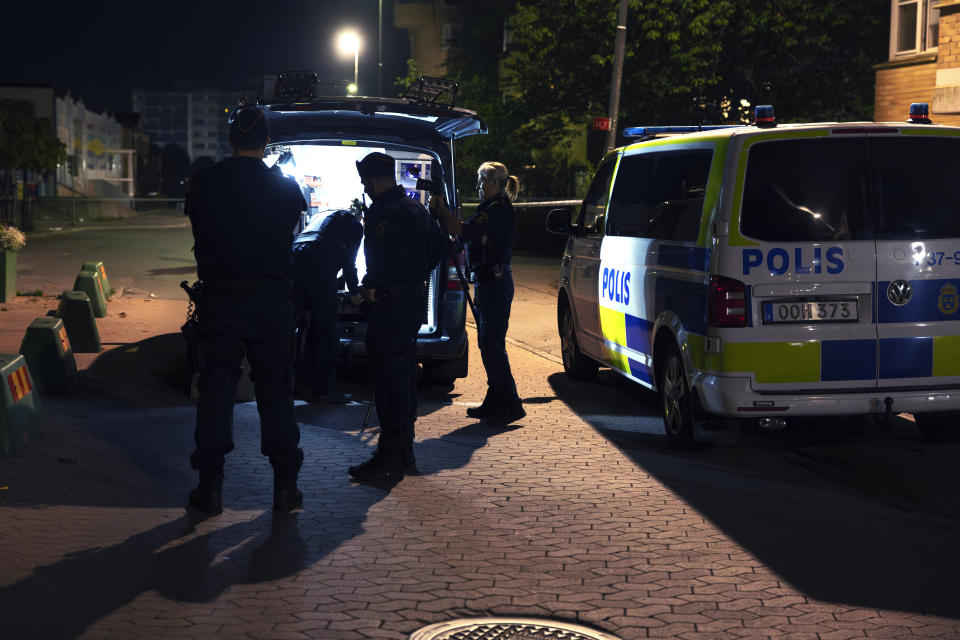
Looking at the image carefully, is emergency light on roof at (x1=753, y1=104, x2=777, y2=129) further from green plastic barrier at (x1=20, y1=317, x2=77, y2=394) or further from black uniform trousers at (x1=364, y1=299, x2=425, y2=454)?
green plastic barrier at (x1=20, y1=317, x2=77, y2=394)

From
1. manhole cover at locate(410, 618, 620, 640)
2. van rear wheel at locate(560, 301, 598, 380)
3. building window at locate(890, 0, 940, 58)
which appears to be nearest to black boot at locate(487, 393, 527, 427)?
van rear wheel at locate(560, 301, 598, 380)

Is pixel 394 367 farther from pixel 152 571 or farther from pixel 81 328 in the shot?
pixel 81 328

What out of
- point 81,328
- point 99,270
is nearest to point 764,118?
point 81,328

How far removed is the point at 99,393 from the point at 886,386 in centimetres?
599

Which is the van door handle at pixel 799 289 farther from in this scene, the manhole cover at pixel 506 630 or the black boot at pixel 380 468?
the manhole cover at pixel 506 630

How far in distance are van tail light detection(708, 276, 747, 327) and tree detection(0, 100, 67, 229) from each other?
3666 cm

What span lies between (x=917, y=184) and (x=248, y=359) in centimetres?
411

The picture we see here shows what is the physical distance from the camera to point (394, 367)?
24.0 feet

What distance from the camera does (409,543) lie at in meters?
5.79

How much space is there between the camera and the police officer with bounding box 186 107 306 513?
6.20m

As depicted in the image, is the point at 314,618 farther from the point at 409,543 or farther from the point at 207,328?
the point at 207,328

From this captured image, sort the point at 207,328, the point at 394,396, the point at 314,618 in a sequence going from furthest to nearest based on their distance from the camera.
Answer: the point at 394,396 → the point at 207,328 → the point at 314,618

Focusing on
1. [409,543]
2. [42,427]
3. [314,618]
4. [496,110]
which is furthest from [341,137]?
[496,110]

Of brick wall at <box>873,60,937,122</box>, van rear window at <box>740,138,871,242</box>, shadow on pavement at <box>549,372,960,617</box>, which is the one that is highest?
brick wall at <box>873,60,937,122</box>
